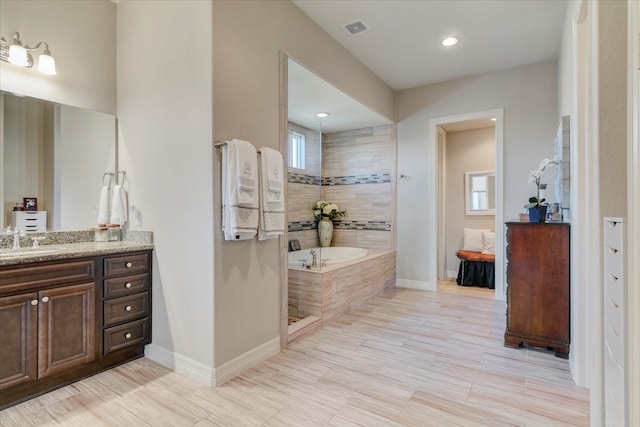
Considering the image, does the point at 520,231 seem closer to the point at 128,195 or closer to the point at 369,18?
the point at 369,18

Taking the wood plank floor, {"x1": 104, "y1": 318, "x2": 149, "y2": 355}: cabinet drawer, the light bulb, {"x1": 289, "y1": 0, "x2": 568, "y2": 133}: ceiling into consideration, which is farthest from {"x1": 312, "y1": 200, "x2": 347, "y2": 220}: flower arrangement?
the light bulb

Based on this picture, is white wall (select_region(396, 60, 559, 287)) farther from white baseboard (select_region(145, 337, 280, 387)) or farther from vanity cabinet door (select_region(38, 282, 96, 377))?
vanity cabinet door (select_region(38, 282, 96, 377))

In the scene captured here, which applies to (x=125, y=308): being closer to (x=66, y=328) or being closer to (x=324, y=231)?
(x=66, y=328)

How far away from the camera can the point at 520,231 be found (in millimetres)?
2557

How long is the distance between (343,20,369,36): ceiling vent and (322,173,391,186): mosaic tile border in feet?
6.84

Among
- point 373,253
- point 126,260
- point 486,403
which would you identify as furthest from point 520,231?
point 126,260

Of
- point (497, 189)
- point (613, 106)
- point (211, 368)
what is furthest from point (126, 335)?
point (497, 189)

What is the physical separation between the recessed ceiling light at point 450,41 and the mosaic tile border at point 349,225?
2.37 metres

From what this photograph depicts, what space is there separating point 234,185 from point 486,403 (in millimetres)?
1998

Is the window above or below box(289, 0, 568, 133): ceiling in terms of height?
below

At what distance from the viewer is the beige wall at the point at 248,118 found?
209 centimetres

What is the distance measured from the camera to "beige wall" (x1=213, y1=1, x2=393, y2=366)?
6.86ft

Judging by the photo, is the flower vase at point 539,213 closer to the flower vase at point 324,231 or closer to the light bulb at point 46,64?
the flower vase at point 324,231
